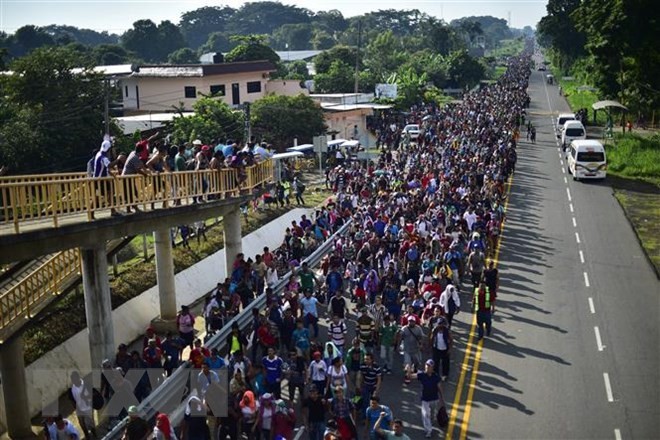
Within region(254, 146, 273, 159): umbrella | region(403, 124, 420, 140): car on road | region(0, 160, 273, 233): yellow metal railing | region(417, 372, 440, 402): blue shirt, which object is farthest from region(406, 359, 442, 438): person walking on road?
region(403, 124, 420, 140): car on road

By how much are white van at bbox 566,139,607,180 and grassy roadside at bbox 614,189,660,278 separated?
2055mm

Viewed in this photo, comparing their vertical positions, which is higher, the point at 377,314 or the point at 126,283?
the point at 377,314

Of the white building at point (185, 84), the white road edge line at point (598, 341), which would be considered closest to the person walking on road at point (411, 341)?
the white road edge line at point (598, 341)

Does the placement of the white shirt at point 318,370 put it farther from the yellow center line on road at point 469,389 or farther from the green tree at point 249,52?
the green tree at point 249,52

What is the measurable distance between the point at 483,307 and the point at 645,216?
15.4m

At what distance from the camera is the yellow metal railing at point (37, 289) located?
14.7 m

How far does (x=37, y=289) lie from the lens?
15.4 m

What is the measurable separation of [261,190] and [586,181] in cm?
2146

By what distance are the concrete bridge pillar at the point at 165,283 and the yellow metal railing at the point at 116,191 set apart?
79.2 inches

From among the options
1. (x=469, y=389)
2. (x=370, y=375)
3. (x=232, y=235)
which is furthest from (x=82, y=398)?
(x=232, y=235)

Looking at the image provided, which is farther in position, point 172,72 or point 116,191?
point 172,72

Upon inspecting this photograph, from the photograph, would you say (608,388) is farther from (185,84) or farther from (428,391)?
(185,84)

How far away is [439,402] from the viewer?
1394 cm

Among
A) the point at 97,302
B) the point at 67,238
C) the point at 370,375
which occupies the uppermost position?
the point at 67,238
